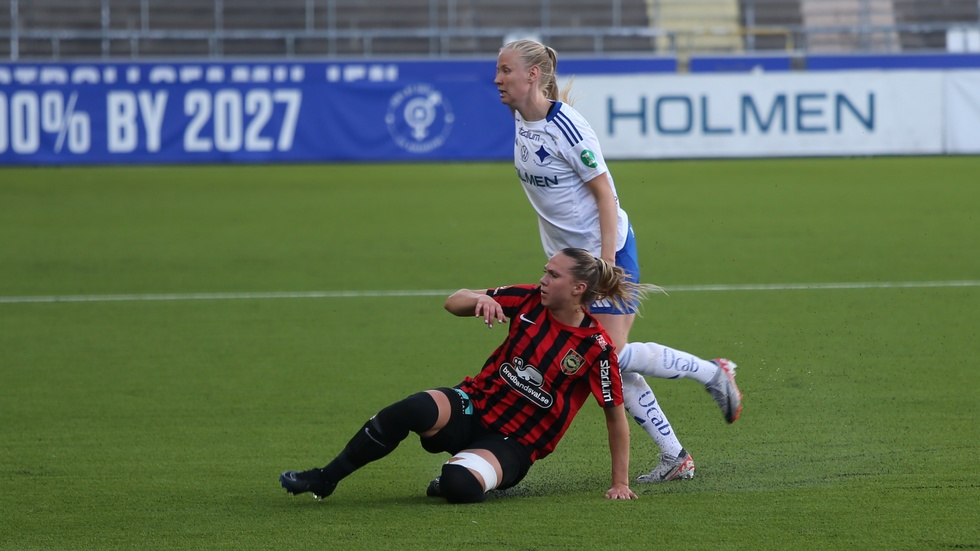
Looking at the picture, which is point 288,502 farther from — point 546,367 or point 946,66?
point 946,66

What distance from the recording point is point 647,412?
212 inches

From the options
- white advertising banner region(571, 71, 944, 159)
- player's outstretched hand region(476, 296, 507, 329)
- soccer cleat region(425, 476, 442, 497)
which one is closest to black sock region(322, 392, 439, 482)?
soccer cleat region(425, 476, 442, 497)

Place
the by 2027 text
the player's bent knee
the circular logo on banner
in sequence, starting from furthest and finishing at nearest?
1. the circular logo on banner
2. the by 2027 text
3. the player's bent knee

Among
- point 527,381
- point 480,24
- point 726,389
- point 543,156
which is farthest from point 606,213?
point 480,24

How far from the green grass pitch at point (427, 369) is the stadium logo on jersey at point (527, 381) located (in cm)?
38

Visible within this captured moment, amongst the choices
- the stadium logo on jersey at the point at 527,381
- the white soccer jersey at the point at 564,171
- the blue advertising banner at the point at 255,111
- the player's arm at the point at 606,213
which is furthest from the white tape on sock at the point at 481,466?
the blue advertising banner at the point at 255,111

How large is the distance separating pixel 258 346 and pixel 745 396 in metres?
3.29

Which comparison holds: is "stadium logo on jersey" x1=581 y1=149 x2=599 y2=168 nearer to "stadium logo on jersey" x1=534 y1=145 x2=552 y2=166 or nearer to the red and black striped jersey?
"stadium logo on jersey" x1=534 y1=145 x2=552 y2=166

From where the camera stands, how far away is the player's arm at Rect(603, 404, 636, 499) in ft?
15.9

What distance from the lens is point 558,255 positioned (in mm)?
4887

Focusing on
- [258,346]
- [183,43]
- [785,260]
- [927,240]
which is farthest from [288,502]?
[183,43]

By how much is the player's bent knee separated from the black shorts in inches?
4.8

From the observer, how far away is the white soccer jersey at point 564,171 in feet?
17.3

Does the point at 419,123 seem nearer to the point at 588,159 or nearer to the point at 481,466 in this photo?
the point at 588,159
